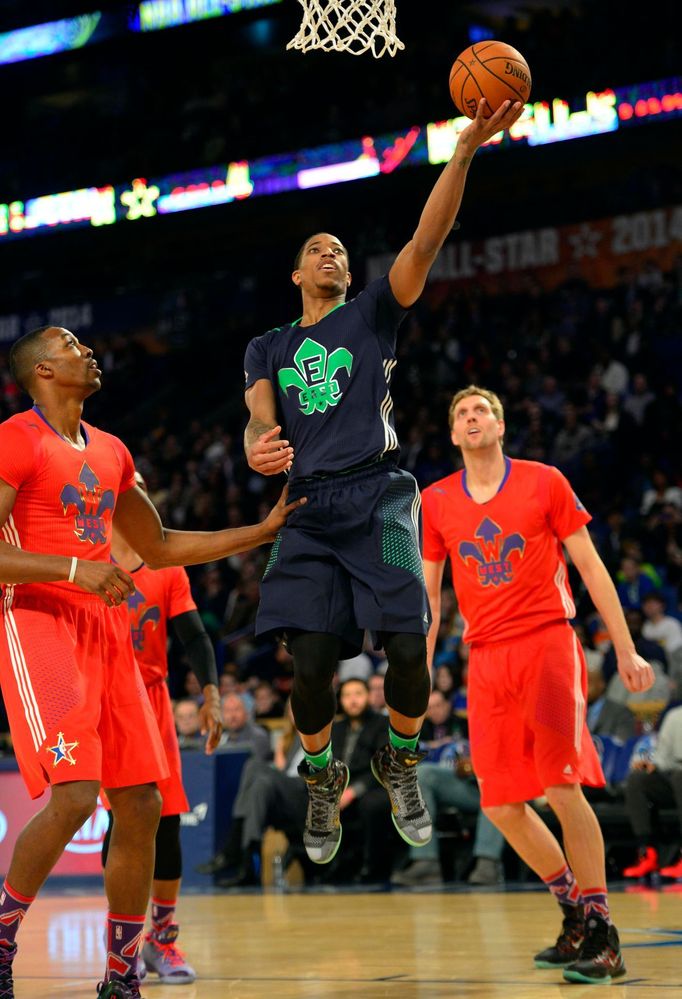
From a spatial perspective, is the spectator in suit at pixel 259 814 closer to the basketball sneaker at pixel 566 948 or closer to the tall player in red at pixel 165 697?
the tall player in red at pixel 165 697

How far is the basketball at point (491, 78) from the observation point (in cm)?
515

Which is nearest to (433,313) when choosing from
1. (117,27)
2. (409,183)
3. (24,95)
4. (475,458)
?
(409,183)

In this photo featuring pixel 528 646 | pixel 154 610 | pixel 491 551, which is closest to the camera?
pixel 528 646

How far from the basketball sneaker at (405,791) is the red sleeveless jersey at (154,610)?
5.89ft

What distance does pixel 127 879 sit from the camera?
516cm

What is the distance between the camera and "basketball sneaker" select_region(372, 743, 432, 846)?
17.9ft

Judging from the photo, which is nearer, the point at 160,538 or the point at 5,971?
the point at 5,971

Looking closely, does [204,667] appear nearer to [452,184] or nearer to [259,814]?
[452,184]

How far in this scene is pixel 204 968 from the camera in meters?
6.80

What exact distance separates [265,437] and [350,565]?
0.62 m

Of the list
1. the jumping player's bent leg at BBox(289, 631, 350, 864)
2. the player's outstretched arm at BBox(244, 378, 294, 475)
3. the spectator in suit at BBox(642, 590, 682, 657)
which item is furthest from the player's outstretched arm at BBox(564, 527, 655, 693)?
the spectator in suit at BBox(642, 590, 682, 657)

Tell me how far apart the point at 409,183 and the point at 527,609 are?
14798mm

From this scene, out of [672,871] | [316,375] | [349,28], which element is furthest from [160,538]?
[672,871]

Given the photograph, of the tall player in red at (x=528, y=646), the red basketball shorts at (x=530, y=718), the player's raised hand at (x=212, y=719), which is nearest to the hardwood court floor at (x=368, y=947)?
the tall player in red at (x=528, y=646)
